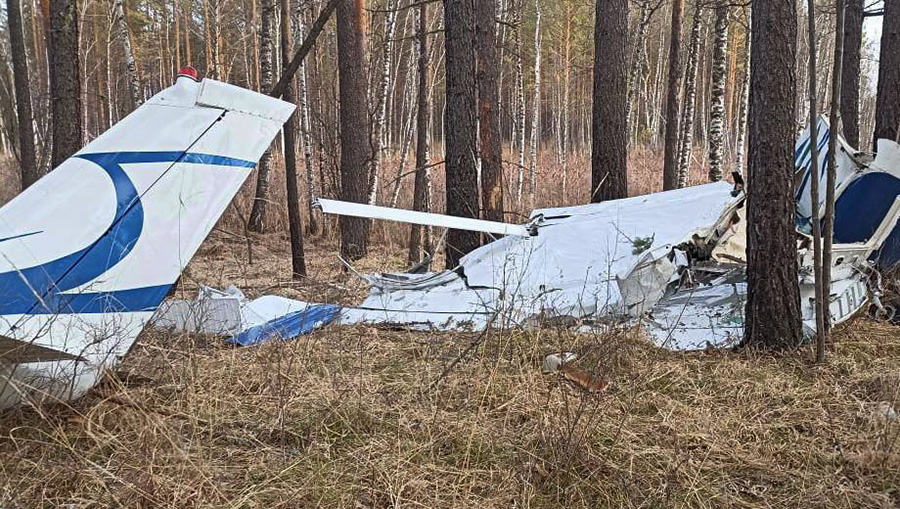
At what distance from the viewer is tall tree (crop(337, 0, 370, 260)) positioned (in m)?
10.3

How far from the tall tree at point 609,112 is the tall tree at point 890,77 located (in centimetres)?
298

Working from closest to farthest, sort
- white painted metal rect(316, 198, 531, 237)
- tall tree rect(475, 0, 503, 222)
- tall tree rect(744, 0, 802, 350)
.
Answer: tall tree rect(744, 0, 802, 350)
white painted metal rect(316, 198, 531, 237)
tall tree rect(475, 0, 503, 222)

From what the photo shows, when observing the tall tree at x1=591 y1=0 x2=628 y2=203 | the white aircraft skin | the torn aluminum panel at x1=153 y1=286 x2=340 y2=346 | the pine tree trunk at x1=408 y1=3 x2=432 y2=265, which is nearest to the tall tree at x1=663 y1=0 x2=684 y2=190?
the tall tree at x1=591 y1=0 x2=628 y2=203

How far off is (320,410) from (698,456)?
186 centimetres

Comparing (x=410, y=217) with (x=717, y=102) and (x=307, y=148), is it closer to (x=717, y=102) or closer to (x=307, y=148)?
(x=307, y=148)

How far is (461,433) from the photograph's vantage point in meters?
2.87

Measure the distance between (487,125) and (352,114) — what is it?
3673 millimetres

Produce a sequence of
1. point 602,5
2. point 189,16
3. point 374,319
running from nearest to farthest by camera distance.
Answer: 1. point 374,319
2. point 602,5
3. point 189,16

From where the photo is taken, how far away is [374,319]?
5062 millimetres

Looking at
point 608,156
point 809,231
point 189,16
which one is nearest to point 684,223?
point 809,231

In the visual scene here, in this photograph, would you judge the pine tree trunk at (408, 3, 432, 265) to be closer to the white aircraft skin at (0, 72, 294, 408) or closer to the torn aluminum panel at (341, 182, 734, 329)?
the torn aluminum panel at (341, 182, 734, 329)

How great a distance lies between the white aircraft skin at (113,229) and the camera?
259 centimetres

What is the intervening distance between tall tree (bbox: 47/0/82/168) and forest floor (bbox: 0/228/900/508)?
2.67 meters

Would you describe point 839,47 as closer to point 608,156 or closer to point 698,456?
point 698,456
